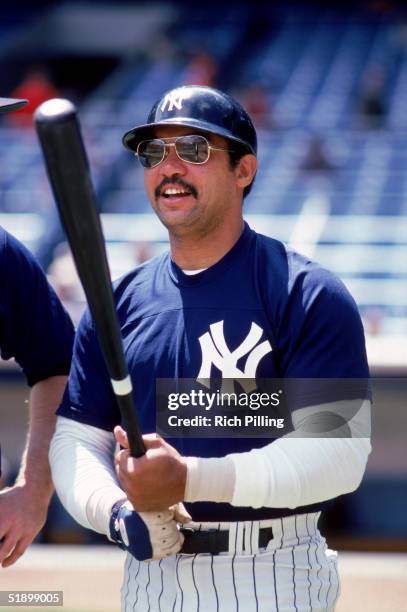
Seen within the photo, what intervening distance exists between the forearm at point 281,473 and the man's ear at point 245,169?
0.63 metres

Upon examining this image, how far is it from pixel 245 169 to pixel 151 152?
235 mm

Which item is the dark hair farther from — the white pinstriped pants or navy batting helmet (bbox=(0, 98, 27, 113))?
the white pinstriped pants

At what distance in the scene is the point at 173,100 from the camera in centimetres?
264

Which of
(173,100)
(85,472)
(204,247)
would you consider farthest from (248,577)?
(173,100)

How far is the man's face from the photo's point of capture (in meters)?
2.60

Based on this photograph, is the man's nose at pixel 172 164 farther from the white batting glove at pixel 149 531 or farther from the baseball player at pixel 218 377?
the white batting glove at pixel 149 531

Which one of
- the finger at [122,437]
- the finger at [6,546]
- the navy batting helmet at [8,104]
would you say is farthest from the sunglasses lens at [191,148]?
the finger at [6,546]

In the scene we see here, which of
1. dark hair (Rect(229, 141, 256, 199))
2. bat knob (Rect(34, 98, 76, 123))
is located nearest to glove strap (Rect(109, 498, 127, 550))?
dark hair (Rect(229, 141, 256, 199))

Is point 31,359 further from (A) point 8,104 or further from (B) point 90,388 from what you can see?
(A) point 8,104

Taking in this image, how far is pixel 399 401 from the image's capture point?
241 inches

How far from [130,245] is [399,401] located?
4.75m

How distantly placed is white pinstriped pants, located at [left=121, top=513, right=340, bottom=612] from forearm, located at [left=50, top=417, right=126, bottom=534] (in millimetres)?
199

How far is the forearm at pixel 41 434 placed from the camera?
2936 millimetres

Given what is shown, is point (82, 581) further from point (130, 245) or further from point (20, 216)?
point (20, 216)
